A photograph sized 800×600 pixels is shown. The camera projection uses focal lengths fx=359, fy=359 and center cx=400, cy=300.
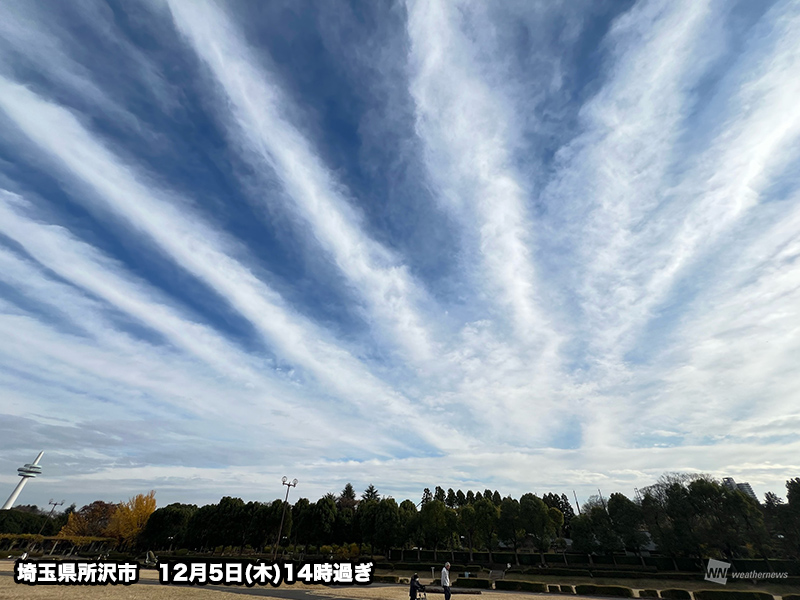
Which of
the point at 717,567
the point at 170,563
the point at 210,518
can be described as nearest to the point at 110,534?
the point at 210,518

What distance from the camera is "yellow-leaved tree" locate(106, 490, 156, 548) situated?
6569cm

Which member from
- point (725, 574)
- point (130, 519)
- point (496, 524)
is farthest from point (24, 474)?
point (725, 574)

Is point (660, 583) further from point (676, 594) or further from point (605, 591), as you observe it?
point (605, 591)

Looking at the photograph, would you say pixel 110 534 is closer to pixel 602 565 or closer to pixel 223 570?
pixel 223 570

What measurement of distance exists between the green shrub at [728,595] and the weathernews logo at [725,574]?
872 inches

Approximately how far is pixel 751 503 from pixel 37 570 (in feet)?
233

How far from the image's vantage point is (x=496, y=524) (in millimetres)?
56594

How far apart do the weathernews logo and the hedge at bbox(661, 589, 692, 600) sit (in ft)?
67.8

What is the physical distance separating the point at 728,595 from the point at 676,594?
3.58m

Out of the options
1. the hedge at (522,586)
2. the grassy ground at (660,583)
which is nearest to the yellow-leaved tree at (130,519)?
the grassy ground at (660,583)

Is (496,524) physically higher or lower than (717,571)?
higher

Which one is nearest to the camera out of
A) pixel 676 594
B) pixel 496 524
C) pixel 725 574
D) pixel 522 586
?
pixel 676 594

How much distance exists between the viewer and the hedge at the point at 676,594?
89.7ft

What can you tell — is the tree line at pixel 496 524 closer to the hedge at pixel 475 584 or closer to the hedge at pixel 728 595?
the hedge at pixel 475 584
